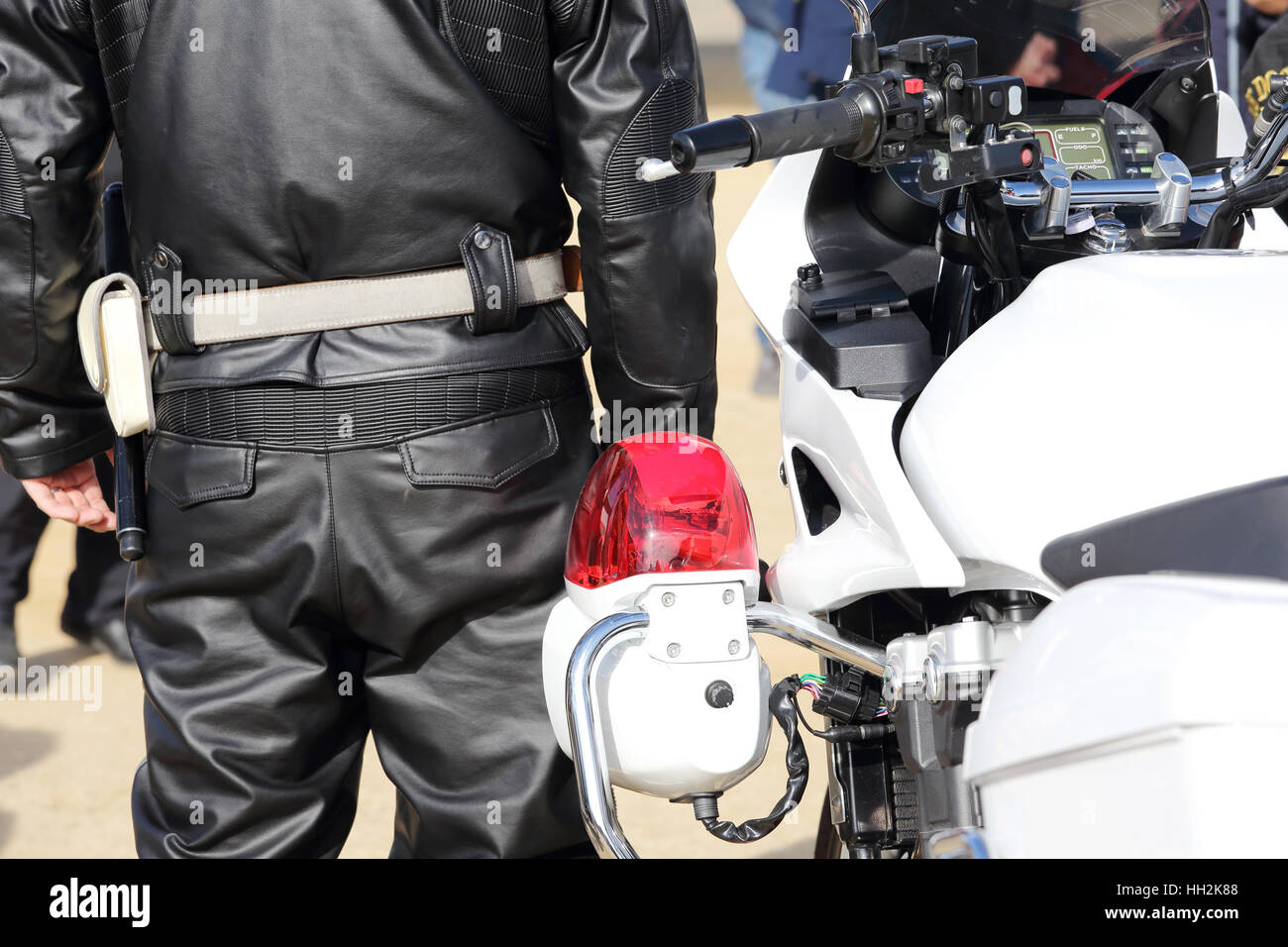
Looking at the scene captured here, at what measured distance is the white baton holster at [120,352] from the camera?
174 centimetres

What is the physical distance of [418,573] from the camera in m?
1.70

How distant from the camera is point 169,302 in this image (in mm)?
1710

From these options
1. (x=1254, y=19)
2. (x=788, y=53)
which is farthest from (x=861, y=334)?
(x=1254, y=19)

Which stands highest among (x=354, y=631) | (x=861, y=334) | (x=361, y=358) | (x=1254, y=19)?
(x=1254, y=19)

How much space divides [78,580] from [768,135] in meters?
3.37

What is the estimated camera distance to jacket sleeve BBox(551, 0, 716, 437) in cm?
170

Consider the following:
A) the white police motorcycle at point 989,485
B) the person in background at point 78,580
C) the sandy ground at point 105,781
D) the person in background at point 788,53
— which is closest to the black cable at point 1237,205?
the white police motorcycle at point 989,485

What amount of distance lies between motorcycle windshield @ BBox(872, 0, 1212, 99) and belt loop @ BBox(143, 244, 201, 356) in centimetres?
90

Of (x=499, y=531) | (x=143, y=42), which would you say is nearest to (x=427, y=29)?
(x=143, y=42)

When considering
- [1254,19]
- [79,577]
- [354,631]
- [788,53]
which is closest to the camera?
[354,631]

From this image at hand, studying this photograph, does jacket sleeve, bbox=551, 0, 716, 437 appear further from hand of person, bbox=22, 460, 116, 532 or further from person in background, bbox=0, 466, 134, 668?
person in background, bbox=0, 466, 134, 668

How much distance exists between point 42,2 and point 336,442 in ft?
2.22

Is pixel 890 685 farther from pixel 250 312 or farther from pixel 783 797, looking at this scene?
pixel 250 312
